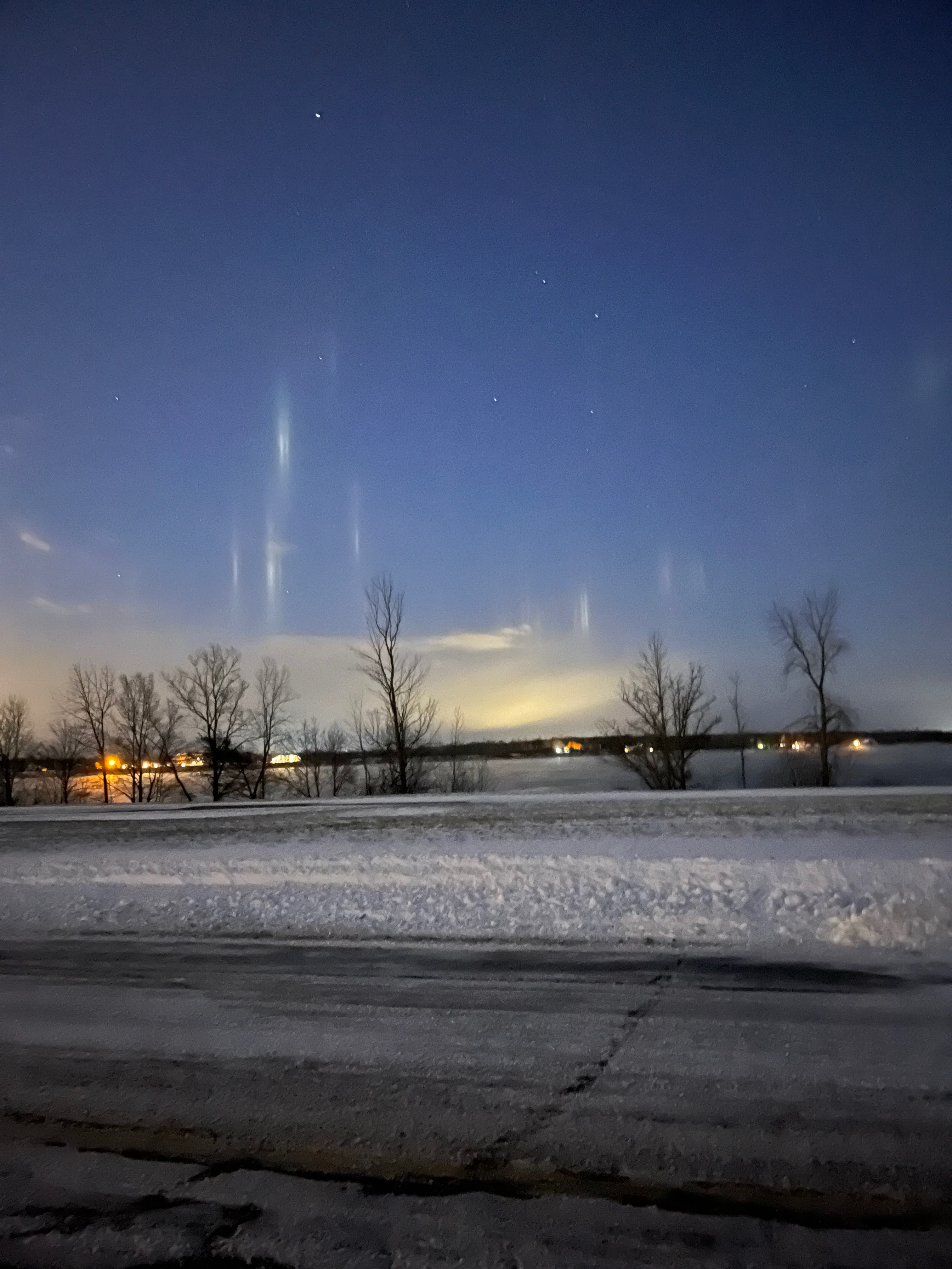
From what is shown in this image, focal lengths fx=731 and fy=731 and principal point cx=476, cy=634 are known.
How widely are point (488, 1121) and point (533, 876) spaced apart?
701cm

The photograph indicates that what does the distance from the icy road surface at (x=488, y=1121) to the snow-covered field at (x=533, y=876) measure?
182 centimetres

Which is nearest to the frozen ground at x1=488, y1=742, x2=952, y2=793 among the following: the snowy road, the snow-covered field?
the snow-covered field

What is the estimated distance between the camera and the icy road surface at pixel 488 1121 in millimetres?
3000

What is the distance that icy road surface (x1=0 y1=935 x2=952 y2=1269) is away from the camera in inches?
118

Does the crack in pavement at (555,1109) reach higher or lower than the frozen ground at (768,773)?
higher

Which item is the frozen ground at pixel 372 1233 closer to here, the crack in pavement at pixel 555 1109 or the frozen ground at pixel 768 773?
the crack in pavement at pixel 555 1109

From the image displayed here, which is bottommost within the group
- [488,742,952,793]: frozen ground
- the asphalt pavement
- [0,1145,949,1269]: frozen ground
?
[488,742,952,793]: frozen ground

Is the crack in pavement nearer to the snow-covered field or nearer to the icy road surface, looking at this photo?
the icy road surface

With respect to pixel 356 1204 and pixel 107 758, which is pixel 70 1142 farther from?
pixel 107 758

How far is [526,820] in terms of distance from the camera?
15.9 meters

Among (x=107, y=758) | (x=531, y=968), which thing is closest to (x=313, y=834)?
(x=531, y=968)

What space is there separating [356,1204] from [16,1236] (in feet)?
4.66

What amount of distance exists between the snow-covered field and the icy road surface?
182cm

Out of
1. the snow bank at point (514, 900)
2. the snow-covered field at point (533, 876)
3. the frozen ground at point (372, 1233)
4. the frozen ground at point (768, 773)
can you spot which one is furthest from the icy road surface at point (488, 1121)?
the frozen ground at point (768, 773)
